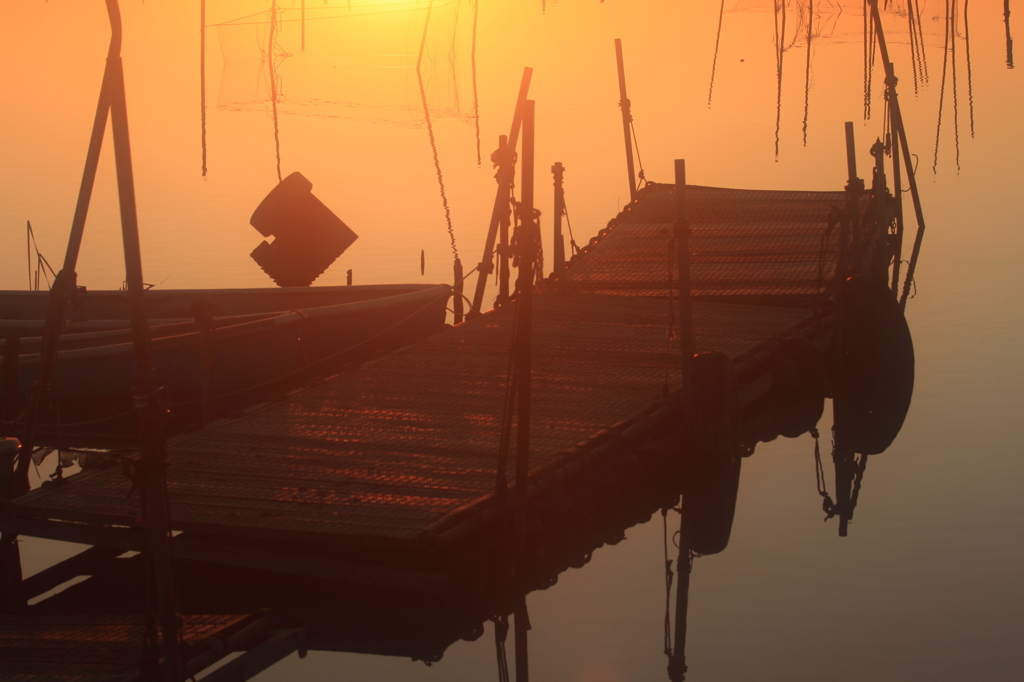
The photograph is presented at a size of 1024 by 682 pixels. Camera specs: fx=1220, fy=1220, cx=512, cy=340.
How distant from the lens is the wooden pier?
6363 millimetres

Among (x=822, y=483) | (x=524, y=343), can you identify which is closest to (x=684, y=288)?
(x=524, y=343)

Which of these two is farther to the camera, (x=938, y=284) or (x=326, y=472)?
(x=938, y=284)

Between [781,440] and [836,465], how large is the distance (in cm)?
65

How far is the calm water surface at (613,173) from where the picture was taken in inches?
275

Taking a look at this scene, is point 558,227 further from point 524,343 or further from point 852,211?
point 524,343

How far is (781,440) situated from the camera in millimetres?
10375

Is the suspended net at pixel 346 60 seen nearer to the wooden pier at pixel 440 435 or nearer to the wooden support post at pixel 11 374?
the wooden pier at pixel 440 435

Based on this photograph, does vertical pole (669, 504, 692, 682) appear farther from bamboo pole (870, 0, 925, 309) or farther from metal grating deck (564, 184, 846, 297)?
bamboo pole (870, 0, 925, 309)

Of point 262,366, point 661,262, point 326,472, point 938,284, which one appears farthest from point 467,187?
point 326,472

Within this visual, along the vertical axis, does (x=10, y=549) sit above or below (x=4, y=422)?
below

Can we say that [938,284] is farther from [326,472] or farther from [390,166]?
[390,166]

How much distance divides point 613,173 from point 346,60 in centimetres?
614

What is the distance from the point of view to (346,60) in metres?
22.7

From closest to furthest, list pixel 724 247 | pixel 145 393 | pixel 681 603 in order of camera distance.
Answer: pixel 145 393 < pixel 681 603 < pixel 724 247
